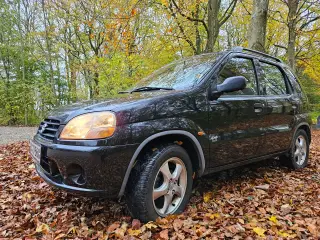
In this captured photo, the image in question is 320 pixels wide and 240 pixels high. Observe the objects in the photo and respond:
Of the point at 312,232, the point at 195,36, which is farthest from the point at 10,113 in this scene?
the point at 312,232

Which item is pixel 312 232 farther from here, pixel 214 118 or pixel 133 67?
pixel 133 67

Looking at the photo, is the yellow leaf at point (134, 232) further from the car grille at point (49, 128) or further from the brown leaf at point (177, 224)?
the car grille at point (49, 128)

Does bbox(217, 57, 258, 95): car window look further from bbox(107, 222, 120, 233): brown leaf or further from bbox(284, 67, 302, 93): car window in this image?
bbox(107, 222, 120, 233): brown leaf

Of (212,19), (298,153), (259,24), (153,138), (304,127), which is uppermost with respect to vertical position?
(212,19)

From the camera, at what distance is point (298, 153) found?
14.9 feet

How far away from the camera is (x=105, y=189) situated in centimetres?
222

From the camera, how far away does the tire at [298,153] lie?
14.3ft

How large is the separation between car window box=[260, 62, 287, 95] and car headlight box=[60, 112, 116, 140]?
2.49 metres

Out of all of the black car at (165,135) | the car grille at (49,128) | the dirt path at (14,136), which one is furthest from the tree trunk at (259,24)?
the dirt path at (14,136)

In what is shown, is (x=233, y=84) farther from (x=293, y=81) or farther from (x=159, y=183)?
(x=293, y=81)

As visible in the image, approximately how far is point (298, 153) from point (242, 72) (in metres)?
2.07

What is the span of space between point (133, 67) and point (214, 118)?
9.81 m

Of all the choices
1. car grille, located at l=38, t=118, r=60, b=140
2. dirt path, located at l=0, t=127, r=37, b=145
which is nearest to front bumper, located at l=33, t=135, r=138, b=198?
car grille, located at l=38, t=118, r=60, b=140

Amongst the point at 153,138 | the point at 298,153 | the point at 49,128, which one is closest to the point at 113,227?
the point at 153,138
